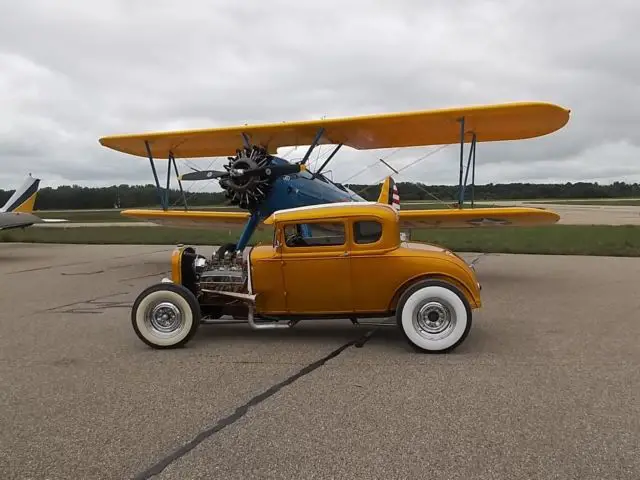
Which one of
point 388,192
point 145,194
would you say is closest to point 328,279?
point 388,192

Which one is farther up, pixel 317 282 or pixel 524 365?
pixel 317 282

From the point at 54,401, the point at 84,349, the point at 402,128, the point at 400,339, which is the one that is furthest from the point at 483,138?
the point at 54,401

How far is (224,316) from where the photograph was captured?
22.1ft

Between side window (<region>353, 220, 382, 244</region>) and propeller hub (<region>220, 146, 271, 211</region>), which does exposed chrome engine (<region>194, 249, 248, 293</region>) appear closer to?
side window (<region>353, 220, 382, 244</region>)

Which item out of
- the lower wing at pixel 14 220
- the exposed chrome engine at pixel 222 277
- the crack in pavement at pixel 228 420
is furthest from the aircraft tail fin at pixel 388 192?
the lower wing at pixel 14 220

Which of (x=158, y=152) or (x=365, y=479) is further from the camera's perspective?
(x=158, y=152)

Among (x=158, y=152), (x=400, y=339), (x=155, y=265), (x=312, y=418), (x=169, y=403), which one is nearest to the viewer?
(x=312, y=418)

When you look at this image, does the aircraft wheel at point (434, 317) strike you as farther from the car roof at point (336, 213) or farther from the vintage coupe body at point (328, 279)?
the car roof at point (336, 213)

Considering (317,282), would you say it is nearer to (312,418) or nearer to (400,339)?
(400,339)

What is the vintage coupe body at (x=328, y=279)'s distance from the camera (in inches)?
230

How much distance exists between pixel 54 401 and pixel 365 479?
2.65 metres

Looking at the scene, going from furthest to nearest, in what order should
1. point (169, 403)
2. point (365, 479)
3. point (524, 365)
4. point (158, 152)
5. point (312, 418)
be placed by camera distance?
point (158, 152)
point (524, 365)
point (169, 403)
point (312, 418)
point (365, 479)

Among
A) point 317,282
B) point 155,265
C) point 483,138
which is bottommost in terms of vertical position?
point 155,265

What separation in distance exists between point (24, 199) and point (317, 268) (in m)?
18.6
